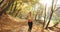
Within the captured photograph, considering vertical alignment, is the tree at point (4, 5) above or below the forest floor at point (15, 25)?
above

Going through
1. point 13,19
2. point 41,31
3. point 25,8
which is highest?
point 25,8

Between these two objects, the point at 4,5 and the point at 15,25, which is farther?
the point at 4,5

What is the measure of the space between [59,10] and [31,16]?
0.62m

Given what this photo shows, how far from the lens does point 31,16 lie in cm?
350

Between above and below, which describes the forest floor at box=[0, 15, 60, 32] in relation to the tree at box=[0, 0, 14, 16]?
below

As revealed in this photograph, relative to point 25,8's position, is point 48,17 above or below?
below

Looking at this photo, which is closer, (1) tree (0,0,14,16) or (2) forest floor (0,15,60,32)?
(2) forest floor (0,15,60,32)

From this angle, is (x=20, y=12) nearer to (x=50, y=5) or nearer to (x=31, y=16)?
(x=31, y=16)

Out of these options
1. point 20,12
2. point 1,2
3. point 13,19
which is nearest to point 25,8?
point 20,12

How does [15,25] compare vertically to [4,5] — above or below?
below

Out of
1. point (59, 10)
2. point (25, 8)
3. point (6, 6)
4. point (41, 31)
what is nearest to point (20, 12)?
point (25, 8)

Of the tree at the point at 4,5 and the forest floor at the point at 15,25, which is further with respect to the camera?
the tree at the point at 4,5

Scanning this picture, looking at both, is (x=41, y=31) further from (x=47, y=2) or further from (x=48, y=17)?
(x=47, y=2)

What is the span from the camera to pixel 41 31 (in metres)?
3.44
